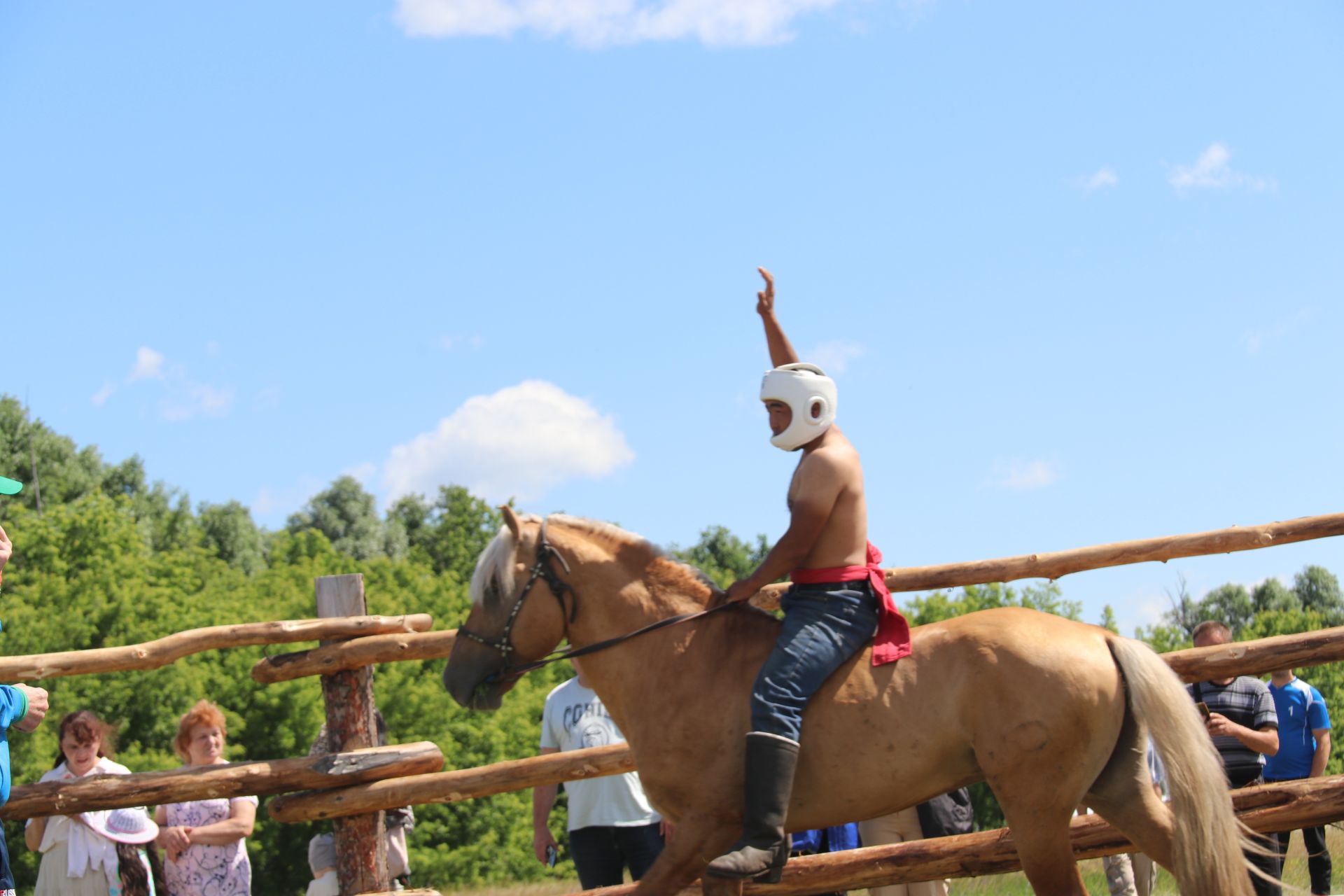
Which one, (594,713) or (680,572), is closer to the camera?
(680,572)

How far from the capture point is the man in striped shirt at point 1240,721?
6875 millimetres

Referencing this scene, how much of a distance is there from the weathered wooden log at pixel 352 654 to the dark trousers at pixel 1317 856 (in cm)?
501

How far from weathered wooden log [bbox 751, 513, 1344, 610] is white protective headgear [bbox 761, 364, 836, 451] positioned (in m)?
1.71

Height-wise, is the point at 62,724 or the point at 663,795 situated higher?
the point at 62,724

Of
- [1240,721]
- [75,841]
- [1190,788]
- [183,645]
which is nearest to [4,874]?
[75,841]

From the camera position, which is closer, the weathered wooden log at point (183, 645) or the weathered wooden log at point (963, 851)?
the weathered wooden log at point (963, 851)

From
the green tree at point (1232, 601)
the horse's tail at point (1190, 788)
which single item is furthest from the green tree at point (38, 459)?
the horse's tail at point (1190, 788)

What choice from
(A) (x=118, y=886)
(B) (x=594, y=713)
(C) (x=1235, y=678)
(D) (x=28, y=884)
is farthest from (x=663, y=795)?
(D) (x=28, y=884)

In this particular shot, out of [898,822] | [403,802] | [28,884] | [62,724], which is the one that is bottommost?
[28,884]

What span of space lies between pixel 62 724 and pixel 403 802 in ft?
6.05

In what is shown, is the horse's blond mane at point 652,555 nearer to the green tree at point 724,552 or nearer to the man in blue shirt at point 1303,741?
the man in blue shirt at point 1303,741

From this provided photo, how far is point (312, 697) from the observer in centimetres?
2684

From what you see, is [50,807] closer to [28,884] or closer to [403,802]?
[403,802]

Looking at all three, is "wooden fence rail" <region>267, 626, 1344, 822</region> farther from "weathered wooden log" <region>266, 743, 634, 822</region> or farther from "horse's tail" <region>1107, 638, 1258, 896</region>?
"horse's tail" <region>1107, 638, 1258, 896</region>
